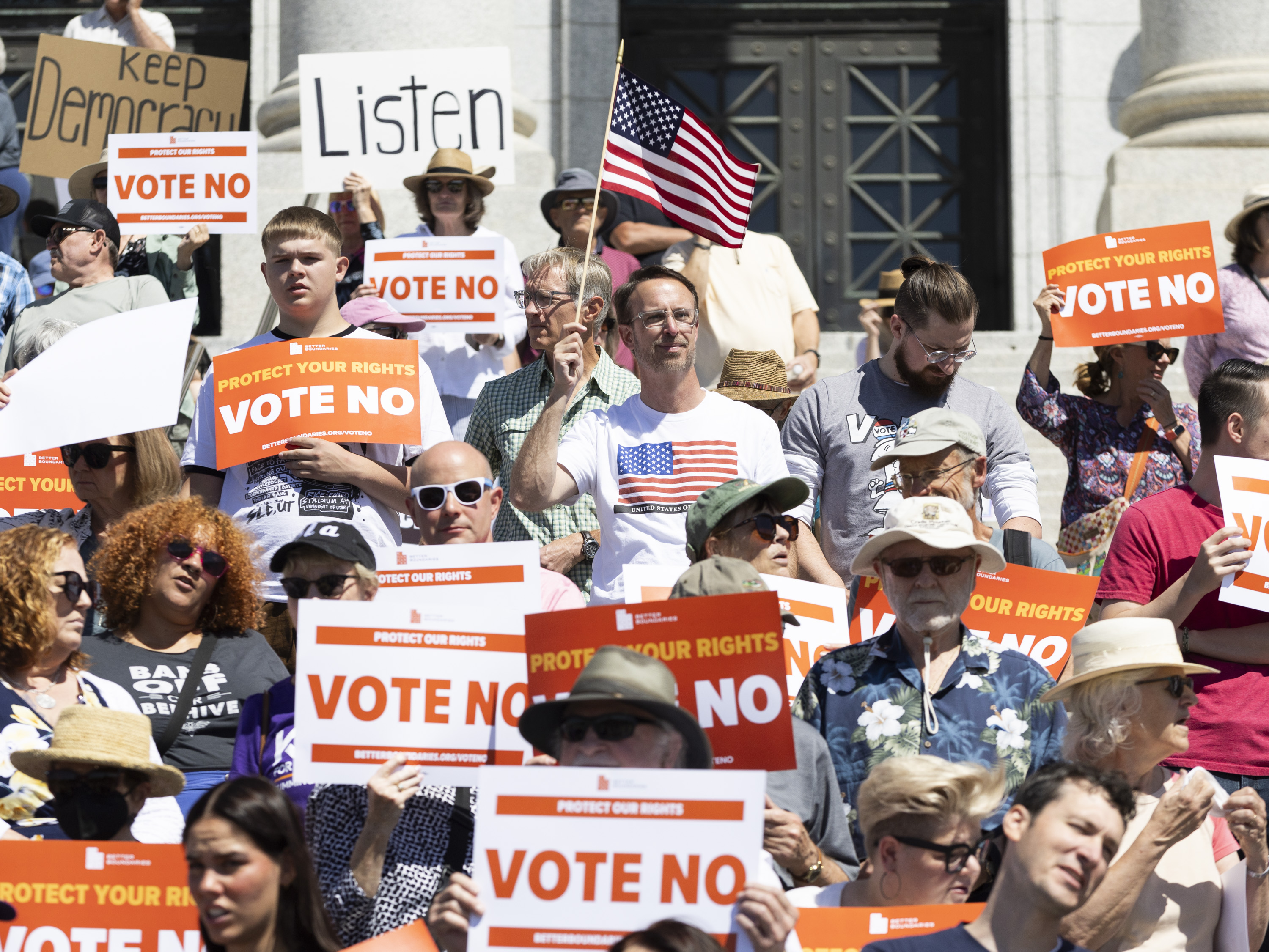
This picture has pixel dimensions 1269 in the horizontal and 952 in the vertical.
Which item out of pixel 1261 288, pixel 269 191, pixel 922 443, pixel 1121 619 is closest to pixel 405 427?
pixel 922 443

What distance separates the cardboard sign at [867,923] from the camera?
4.20 m

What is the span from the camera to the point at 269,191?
38.9ft

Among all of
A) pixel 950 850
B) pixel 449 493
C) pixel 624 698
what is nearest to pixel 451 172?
pixel 449 493

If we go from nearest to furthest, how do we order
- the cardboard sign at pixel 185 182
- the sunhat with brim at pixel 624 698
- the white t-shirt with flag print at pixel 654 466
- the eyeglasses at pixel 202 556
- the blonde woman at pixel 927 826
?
1. the sunhat with brim at pixel 624 698
2. the blonde woman at pixel 927 826
3. the eyeglasses at pixel 202 556
4. the white t-shirt with flag print at pixel 654 466
5. the cardboard sign at pixel 185 182

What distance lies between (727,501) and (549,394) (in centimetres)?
195

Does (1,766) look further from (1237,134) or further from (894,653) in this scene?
(1237,134)

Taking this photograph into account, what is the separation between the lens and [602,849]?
13.0 ft

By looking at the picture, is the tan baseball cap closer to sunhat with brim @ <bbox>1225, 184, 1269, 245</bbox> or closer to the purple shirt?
the purple shirt

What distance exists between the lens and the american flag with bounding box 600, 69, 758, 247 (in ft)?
26.5

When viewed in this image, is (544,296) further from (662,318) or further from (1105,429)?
(1105,429)

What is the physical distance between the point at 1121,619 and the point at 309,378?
9.35 ft

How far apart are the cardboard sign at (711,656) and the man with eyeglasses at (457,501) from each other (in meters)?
1.04

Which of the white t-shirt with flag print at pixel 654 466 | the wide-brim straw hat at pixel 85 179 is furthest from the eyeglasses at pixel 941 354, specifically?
the wide-brim straw hat at pixel 85 179

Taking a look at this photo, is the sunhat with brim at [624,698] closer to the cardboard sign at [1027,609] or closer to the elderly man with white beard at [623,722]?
the elderly man with white beard at [623,722]
